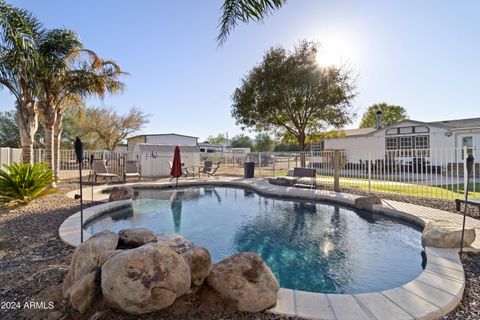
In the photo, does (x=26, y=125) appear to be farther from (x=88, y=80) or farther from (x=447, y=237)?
(x=447, y=237)

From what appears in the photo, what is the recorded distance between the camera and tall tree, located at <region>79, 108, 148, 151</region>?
27.2m

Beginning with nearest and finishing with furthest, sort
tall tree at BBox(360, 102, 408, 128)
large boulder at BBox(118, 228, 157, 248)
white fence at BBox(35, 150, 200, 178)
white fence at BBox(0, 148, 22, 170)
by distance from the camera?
large boulder at BBox(118, 228, 157, 248) → white fence at BBox(0, 148, 22, 170) → white fence at BBox(35, 150, 200, 178) → tall tree at BBox(360, 102, 408, 128)

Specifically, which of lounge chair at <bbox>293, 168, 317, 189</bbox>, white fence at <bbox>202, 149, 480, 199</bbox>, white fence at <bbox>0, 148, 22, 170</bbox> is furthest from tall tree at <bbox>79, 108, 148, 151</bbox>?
lounge chair at <bbox>293, 168, 317, 189</bbox>

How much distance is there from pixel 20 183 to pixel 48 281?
5400 mm

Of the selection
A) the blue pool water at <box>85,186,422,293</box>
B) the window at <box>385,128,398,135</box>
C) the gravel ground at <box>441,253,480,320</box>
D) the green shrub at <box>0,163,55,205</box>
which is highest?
the window at <box>385,128,398,135</box>

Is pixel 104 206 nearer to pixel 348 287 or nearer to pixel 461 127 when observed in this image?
pixel 348 287

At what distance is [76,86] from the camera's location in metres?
9.35

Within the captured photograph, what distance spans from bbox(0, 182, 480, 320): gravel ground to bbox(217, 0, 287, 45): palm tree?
366 cm

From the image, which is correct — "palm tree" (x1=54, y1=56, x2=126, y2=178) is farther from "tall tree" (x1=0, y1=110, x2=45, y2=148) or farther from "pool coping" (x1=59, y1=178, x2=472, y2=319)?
"tall tree" (x1=0, y1=110, x2=45, y2=148)

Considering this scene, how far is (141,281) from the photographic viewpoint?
7.16ft

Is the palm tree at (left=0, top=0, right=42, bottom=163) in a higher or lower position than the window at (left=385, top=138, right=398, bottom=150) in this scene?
higher

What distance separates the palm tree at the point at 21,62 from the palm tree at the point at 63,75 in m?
0.35

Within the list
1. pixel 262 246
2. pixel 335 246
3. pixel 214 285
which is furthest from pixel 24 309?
pixel 335 246

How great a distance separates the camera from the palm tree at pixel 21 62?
21.7 feet
